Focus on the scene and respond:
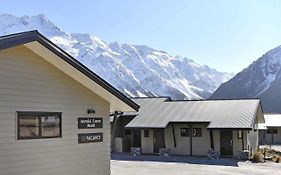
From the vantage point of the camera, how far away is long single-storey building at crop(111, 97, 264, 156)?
27.6 m

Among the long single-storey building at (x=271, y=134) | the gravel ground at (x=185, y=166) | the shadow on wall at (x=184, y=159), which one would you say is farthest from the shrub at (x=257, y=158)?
the long single-storey building at (x=271, y=134)

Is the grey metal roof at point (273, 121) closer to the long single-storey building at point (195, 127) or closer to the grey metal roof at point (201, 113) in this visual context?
the long single-storey building at point (195, 127)

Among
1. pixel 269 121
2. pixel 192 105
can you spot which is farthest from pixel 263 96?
pixel 192 105

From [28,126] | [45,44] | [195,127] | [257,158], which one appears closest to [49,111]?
[28,126]

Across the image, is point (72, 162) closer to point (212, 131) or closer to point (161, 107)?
point (212, 131)

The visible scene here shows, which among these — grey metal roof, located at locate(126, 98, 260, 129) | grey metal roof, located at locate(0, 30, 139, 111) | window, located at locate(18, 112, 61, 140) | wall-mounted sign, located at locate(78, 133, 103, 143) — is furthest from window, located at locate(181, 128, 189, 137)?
window, located at locate(18, 112, 61, 140)

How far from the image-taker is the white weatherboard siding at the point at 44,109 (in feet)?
34.4

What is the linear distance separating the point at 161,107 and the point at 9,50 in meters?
22.4

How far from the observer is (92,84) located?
12758 millimetres

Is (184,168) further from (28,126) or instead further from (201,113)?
(28,126)

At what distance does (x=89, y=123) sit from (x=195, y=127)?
1680 centimetres

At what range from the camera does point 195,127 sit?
2892cm

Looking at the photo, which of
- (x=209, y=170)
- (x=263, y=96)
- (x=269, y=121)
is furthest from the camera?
(x=263, y=96)

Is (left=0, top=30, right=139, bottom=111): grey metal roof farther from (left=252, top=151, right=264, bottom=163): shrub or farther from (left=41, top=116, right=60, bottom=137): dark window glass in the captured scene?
(left=252, top=151, right=264, bottom=163): shrub
